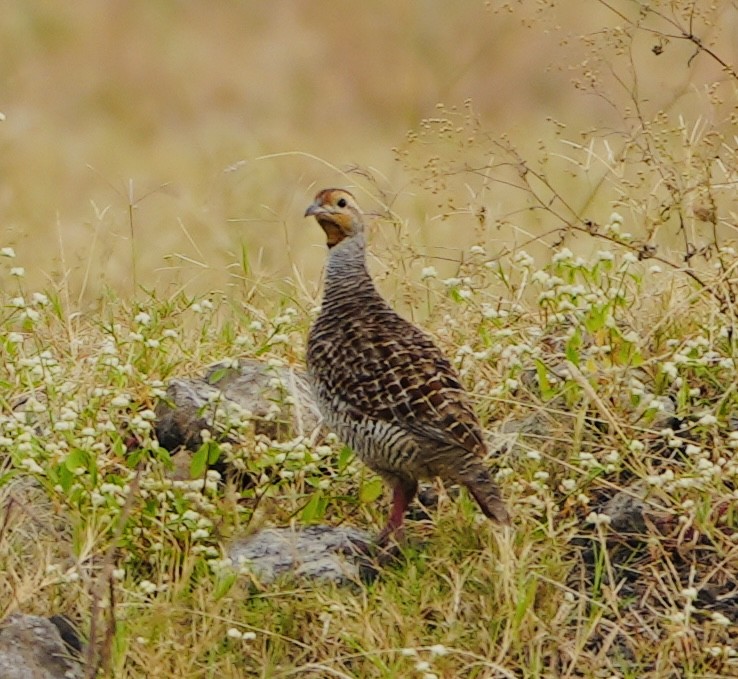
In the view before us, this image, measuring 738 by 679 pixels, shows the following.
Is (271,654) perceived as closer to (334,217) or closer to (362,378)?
(362,378)

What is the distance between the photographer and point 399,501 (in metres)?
5.89

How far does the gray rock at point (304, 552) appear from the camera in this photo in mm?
5668

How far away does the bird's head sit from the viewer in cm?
657

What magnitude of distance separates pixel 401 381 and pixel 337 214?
3.10 feet

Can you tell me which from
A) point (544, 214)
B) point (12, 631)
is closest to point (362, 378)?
point (12, 631)

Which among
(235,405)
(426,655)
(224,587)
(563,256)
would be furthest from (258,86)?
(426,655)

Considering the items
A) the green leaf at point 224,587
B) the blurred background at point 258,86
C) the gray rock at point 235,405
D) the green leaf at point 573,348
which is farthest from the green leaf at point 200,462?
the blurred background at point 258,86

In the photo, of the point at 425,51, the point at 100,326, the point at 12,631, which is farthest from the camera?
the point at 425,51

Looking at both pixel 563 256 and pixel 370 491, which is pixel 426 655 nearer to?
pixel 370 491

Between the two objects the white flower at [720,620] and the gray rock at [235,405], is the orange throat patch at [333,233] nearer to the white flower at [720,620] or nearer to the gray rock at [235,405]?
the gray rock at [235,405]

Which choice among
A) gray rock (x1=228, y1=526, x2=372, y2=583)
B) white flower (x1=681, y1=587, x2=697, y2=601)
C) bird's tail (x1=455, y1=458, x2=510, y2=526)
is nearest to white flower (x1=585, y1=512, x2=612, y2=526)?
bird's tail (x1=455, y1=458, x2=510, y2=526)

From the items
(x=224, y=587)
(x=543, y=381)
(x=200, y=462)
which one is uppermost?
(x=543, y=381)

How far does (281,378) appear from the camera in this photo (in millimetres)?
6617

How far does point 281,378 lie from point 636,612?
1589 mm
